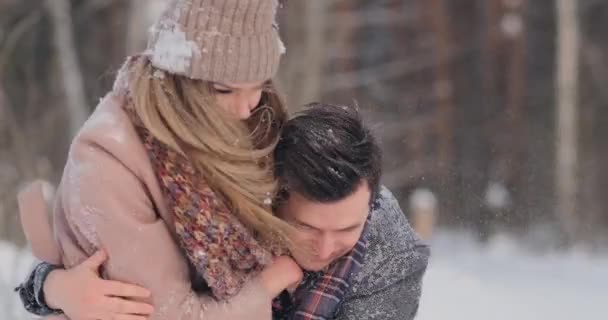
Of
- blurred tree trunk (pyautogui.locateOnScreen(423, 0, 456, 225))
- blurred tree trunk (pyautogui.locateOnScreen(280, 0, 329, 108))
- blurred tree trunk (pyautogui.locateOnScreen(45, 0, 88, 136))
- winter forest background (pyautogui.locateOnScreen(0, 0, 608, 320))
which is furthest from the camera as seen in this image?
blurred tree trunk (pyautogui.locateOnScreen(423, 0, 456, 225))

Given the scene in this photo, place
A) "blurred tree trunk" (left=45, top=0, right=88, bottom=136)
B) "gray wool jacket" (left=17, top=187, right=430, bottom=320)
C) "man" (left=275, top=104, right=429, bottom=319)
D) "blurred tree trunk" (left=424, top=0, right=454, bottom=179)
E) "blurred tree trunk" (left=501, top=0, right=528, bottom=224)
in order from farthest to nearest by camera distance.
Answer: "blurred tree trunk" (left=424, top=0, right=454, bottom=179) < "blurred tree trunk" (left=45, top=0, right=88, bottom=136) < "blurred tree trunk" (left=501, top=0, right=528, bottom=224) < "gray wool jacket" (left=17, top=187, right=430, bottom=320) < "man" (left=275, top=104, right=429, bottom=319)

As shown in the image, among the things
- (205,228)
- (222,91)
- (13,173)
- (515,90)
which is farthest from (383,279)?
(515,90)

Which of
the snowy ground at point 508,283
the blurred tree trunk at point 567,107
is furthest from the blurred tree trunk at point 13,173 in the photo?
the blurred tree trunk at point 567,107

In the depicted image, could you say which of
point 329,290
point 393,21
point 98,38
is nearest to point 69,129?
point 98,38

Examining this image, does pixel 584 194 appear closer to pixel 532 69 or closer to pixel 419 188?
pixel 419 188

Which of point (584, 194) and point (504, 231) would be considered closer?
point (504, 231)

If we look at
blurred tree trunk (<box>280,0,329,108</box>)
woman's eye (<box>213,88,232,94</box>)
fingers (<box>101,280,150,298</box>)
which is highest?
blurred tree trunk (<box>280,0,329,108</box>)

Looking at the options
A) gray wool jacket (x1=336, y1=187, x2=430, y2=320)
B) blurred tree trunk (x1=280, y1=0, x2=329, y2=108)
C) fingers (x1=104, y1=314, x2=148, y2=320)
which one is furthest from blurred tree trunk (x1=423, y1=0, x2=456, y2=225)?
fingers (x1=104, y1=314, x2=148, y2=320)

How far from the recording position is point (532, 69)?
6.79 m

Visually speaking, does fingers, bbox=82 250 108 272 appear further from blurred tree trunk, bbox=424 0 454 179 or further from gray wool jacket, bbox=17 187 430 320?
blurred tree trunk, bbox=424 0 454 179

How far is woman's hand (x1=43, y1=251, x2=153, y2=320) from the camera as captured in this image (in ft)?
5.77

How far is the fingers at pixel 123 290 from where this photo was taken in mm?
1757

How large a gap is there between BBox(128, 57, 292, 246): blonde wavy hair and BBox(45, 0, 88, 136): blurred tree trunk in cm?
464

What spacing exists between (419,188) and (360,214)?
1.62 meters
